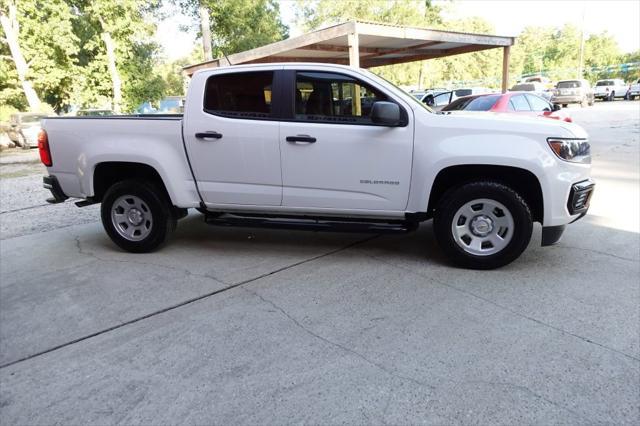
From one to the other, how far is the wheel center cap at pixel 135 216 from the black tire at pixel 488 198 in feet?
10.4

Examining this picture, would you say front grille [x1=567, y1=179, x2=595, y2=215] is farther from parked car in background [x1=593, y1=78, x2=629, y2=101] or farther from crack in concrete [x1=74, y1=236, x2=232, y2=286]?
parked car in background [x1=593, y1=78, x2=629, y2=101]

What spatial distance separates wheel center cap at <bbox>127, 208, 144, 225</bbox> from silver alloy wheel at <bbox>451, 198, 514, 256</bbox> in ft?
10.9

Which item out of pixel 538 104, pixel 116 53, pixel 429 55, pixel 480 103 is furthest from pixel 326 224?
pixel 116 53

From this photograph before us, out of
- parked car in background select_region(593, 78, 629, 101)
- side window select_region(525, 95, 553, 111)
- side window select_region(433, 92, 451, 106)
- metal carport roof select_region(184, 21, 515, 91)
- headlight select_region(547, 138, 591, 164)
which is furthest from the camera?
parked car in background select_region(593, 78, 629, 101)

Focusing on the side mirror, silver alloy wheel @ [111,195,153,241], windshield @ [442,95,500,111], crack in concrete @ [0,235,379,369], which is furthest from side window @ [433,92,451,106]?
silver alloy wheel @ [111,195,153,241]

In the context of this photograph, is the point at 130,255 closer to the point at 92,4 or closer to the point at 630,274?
the point at 630,274

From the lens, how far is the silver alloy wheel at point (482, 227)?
4234 mm

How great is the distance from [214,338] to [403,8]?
3512 centimetres

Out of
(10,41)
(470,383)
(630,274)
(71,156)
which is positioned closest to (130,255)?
(71,156)

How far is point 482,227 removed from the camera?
4297 mm

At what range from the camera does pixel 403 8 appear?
3381 cm

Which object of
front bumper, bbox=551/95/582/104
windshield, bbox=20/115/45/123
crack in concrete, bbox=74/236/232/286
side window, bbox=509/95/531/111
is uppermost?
front bumper, bbox=551/95/582/104

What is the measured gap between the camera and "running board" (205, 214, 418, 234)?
4441mm

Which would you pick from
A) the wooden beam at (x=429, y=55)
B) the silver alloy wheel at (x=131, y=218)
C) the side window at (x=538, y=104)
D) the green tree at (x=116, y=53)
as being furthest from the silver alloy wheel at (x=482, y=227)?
the green tree at (x=116, y=53)
